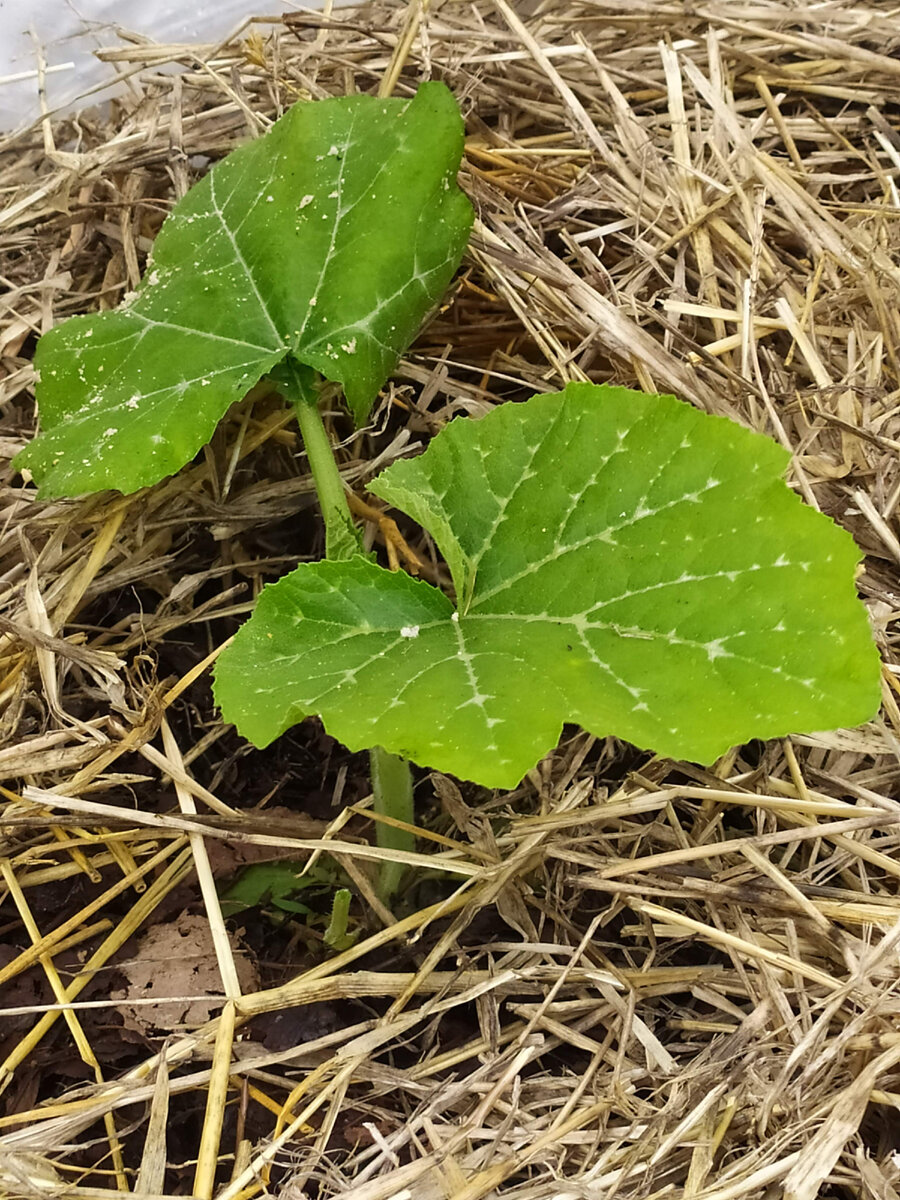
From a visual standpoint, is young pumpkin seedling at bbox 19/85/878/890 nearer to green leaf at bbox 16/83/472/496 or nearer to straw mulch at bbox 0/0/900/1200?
green leaf at bbox 16/83/472/496

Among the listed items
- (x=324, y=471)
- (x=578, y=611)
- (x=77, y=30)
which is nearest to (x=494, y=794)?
(x=578, y=611)

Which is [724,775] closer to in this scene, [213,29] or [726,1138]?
[726,1138]

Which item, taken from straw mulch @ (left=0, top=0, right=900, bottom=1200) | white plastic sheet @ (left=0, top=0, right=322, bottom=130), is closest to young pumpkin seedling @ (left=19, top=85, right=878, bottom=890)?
straw mulch @ (left=0, top=0, right=900, bottom=1200)

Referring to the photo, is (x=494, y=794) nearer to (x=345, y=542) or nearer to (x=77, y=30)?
(x=345, y=542)

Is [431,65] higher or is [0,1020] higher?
[431,65]

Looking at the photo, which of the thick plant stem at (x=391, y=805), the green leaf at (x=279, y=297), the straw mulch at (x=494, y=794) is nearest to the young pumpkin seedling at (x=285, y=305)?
the green leaf at (x=279, y=297)

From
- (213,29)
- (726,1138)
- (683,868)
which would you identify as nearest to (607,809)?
(683,868)
